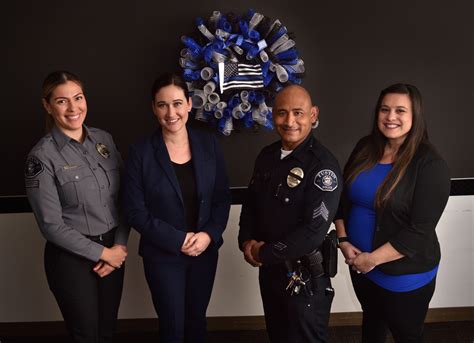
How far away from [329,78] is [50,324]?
8.19 feet

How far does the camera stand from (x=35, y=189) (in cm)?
174

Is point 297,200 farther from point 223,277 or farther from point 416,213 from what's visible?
point 223,277

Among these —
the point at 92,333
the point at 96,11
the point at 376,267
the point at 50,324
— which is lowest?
the point at 50,324

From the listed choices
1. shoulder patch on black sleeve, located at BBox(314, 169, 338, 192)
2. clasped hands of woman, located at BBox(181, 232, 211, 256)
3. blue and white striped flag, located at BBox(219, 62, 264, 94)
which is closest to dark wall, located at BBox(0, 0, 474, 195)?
blue and white striped flag, located at BBox(219, 62, 264, 94)

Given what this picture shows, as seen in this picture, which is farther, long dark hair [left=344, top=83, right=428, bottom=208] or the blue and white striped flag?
the blue and white striped flag

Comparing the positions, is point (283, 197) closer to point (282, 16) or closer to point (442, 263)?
point (282, 16)

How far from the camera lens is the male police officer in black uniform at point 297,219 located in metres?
1.66

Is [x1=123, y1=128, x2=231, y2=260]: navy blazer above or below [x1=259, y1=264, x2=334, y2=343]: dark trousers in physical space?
above

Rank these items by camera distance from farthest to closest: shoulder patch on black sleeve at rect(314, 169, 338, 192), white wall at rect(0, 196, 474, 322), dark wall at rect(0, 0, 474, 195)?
white wall at rect(0, 196, 474, 322)
dark wall at rect(0, 0, 474, 195)
shoulder patch on black sleeve at rect(314, 169, 338, 192)

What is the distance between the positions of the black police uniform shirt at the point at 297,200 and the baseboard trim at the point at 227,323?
1.29 m

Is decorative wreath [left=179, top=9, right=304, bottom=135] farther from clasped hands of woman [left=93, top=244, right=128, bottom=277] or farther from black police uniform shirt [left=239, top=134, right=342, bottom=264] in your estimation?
clasped hands of woman [left=93, top=244, right=128, bottom=277]

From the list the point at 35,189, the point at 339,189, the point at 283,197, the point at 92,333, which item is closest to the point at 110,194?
the point at 35,189

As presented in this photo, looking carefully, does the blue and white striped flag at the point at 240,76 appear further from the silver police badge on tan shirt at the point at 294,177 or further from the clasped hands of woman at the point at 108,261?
the clasped hands of woman at the point at 108,261

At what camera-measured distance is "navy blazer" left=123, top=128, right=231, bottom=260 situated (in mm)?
1808
